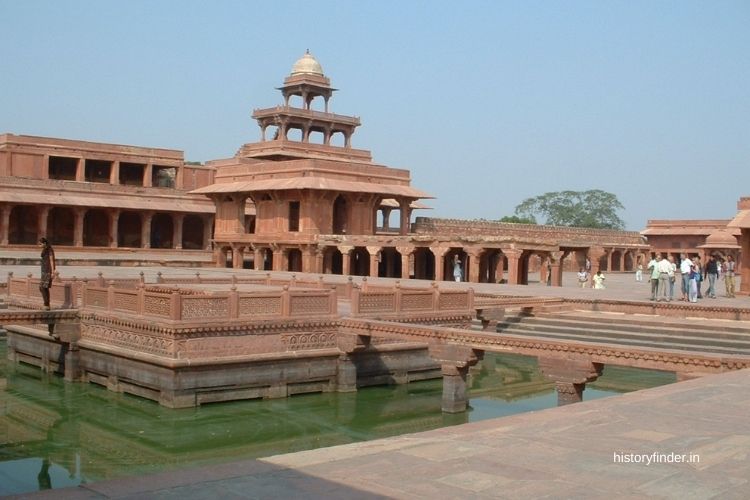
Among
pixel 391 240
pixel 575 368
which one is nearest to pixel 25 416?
pixel 575 368

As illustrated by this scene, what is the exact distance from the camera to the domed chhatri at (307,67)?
49219 millimetres

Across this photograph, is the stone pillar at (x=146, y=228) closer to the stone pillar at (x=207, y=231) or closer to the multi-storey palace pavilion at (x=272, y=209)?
the multi-storey palace pavilion at (x=272, y=209)

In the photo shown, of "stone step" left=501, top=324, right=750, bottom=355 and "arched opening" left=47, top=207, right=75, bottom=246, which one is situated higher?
Result: "arched opening" left=47, top=207, right=75, bottom=246

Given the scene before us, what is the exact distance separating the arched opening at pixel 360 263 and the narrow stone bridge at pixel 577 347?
19252 millimetres

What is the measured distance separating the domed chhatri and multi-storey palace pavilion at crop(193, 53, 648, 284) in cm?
530

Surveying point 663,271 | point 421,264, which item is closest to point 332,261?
point 421,264

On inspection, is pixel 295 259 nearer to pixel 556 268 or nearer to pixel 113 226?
pixel 113 226

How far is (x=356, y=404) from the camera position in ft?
47.2

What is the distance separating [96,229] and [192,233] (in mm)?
5305

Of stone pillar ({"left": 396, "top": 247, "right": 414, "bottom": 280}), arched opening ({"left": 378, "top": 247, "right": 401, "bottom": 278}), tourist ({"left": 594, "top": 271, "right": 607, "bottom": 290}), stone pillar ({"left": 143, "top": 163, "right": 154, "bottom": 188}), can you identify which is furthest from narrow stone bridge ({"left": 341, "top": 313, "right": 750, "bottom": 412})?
stone pillar ({"left": 143, "top": 163, "right": 154, "bottom": 188})

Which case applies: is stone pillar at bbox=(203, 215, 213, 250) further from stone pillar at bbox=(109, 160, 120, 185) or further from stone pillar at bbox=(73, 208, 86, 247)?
stone pillar at bbox=(73, 208, 86, 247)

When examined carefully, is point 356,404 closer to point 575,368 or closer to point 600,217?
point 575,368

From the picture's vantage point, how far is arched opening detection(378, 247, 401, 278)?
37.8 meters

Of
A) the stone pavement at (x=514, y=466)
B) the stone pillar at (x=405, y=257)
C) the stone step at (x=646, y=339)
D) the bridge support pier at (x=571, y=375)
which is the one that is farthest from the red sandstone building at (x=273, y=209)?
the stone pavement at (x=514, y=466)
